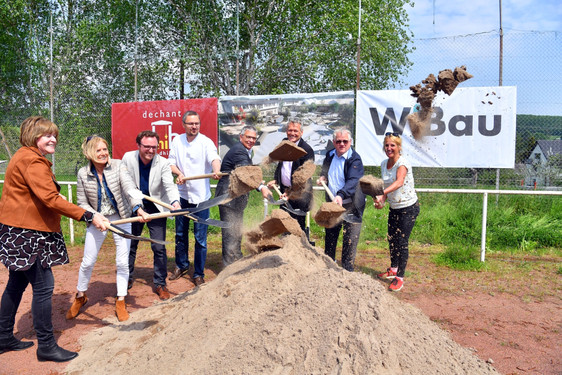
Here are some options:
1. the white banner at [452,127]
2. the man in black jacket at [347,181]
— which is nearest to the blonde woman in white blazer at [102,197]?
the man in black jacket at [347,181]

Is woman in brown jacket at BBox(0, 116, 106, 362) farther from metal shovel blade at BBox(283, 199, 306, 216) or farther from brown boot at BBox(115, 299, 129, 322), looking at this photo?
metal shovel blade at BBox(283, 199, 306, 216)

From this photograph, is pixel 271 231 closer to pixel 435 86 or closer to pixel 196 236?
pixel 196 236

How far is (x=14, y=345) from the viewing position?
347cm

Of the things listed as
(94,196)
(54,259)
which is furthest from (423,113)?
(54,259)

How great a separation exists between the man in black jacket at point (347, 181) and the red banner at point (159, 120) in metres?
3.37

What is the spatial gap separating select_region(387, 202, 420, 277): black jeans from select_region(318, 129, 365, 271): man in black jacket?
0.45 m

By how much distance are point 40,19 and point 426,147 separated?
11.3 m

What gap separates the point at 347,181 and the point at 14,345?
135 inches

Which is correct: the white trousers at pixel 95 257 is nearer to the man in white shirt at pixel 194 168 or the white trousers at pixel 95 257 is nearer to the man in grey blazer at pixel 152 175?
the man in grey blazer at pixel 152 175

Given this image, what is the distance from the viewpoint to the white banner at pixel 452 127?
651 centimetres

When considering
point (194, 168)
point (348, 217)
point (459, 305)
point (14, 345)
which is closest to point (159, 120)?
point (194, 168)

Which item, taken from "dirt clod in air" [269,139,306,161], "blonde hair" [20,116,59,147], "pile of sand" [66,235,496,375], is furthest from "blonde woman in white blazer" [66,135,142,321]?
"dirt clod in air" [269,139,306,161]

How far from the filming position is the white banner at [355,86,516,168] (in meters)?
6.51

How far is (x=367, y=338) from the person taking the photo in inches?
106
